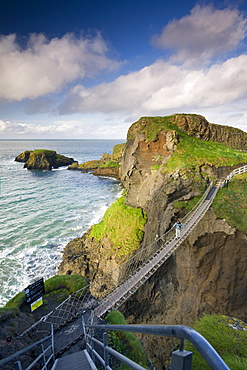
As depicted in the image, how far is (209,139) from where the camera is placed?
2919 cm

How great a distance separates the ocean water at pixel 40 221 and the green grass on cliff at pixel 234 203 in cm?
1769

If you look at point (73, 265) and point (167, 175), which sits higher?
point (167, 175)

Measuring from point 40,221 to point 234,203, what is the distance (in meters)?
27.8

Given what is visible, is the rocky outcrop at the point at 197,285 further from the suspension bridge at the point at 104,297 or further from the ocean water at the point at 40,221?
the ocean water at the point at 40,221

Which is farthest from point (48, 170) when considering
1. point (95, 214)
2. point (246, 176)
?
point (246, 176)

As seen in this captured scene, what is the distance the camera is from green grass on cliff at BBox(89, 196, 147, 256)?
20312mm

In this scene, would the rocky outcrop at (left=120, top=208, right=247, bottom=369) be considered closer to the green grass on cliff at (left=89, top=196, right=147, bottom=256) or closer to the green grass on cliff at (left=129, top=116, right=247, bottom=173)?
the green grass on cliff at (left=89, top=196, right=147, bottom=256)

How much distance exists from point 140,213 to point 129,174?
233 inches

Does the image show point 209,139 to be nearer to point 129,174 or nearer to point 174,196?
point 129,174

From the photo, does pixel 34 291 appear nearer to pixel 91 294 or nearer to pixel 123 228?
pixel 91 294

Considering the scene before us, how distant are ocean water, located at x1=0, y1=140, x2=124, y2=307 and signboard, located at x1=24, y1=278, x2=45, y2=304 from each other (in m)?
12.5

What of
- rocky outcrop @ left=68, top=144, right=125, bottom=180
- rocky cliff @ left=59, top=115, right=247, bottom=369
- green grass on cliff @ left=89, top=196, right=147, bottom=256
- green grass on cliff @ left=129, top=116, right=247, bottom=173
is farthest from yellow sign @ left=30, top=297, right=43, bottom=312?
rocky outcrop @ left=68, top=144, right=125, bottom=180

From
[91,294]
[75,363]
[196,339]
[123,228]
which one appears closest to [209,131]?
[123,228]

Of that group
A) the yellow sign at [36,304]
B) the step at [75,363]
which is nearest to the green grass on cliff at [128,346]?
the step at [75,363]
